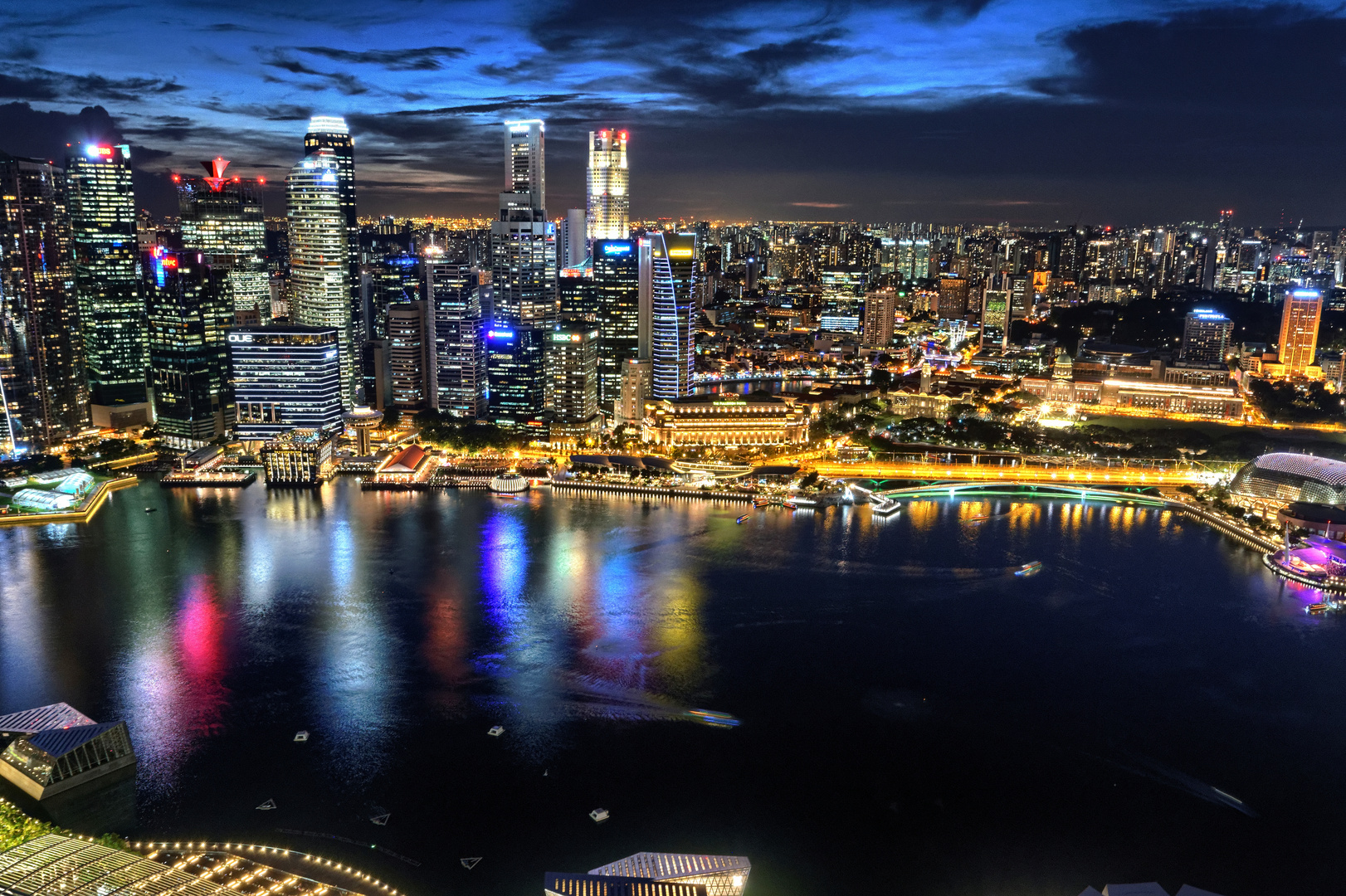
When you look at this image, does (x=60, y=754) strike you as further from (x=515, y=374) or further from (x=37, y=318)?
(x=37, y=318)

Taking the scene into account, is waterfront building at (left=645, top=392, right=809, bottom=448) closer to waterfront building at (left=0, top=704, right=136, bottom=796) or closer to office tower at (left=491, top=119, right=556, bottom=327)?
office tower at (left=491, top=119, right=556, bottom=327)

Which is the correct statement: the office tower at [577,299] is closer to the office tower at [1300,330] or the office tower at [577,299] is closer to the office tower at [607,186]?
the office tower at [607,186]

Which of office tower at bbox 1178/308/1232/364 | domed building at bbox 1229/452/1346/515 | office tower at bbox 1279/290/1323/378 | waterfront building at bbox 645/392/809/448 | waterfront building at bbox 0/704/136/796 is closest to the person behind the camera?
waterfront building at bbox 0/704/136/796

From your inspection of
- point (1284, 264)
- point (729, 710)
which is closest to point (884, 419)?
point (729, 710)

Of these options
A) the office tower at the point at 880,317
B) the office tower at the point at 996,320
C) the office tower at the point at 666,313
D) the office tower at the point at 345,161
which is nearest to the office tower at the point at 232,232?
the office tower at the point at 345,161

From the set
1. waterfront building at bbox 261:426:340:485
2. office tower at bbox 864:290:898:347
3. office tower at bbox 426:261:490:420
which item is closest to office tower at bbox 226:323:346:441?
waterfront building at bbox 261:426:340:485

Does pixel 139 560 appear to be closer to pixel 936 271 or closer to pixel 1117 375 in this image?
pixel 1117 375
